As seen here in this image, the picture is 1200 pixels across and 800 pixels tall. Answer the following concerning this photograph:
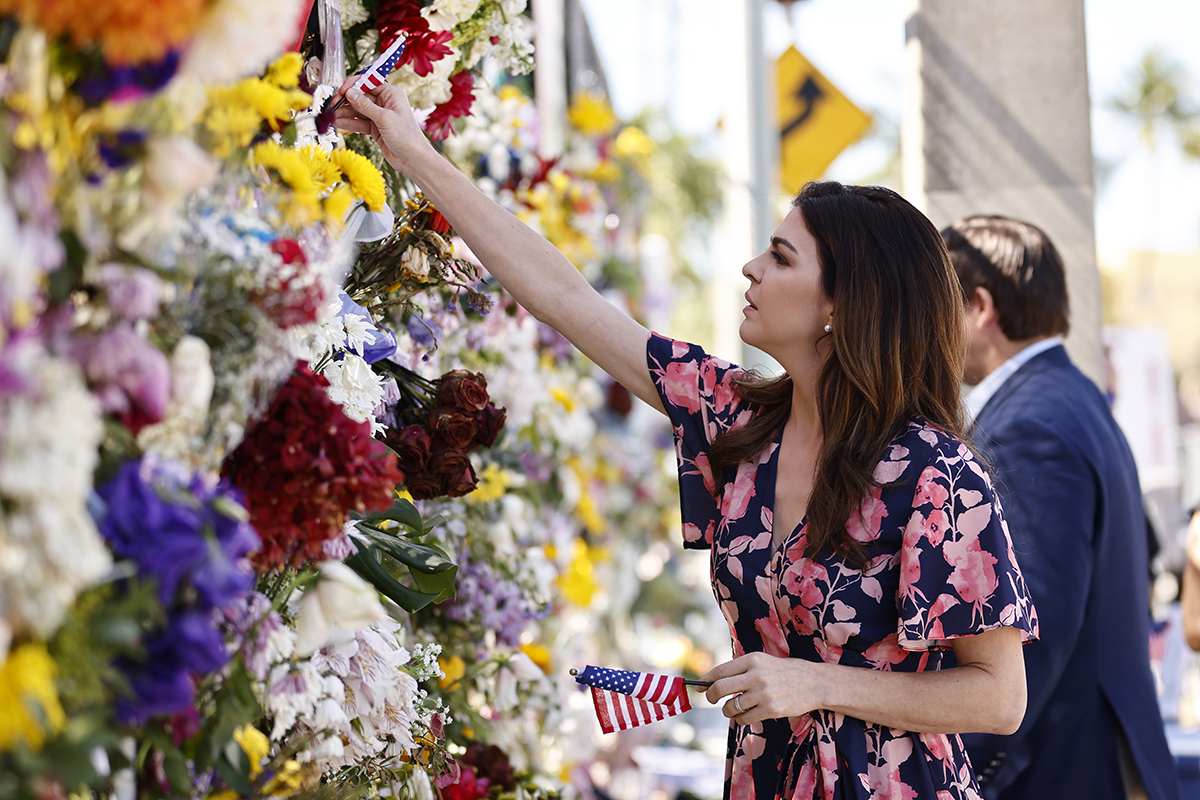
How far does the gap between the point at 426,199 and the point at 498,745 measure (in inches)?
41.0

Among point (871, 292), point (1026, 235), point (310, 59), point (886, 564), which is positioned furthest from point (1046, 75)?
point (310, 59)

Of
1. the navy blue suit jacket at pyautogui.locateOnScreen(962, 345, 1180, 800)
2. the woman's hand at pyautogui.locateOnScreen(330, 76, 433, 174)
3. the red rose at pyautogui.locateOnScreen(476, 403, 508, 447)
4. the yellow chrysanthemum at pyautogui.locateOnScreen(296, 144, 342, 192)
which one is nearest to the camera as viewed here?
the yellow chrysanthemum at pyautogui.locateOnScreen(296, 144, 342, 192)

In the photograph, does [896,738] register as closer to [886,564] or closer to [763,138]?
[886,564]

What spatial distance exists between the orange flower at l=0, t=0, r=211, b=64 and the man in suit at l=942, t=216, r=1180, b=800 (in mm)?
1687

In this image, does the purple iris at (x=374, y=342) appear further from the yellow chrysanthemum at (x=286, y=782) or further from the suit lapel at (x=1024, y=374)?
the suit lapel at (x=1024, y=374)

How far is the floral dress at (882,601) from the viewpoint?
1443mm

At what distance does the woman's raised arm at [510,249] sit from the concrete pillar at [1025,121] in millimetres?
1486

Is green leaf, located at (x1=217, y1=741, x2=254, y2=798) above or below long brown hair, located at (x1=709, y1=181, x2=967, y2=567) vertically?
below

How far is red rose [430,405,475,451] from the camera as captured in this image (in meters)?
1.44

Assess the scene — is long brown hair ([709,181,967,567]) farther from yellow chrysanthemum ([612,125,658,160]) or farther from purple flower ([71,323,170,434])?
yellow chrysanthemum ([612,125,658,160])

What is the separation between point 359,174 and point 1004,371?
1.57 m

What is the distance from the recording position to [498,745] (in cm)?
199

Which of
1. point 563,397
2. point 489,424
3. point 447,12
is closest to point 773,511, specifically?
point 489,424

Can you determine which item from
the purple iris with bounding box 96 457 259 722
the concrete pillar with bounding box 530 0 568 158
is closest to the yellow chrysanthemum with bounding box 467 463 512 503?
the purple iris with bounding box 96 457 259 722
